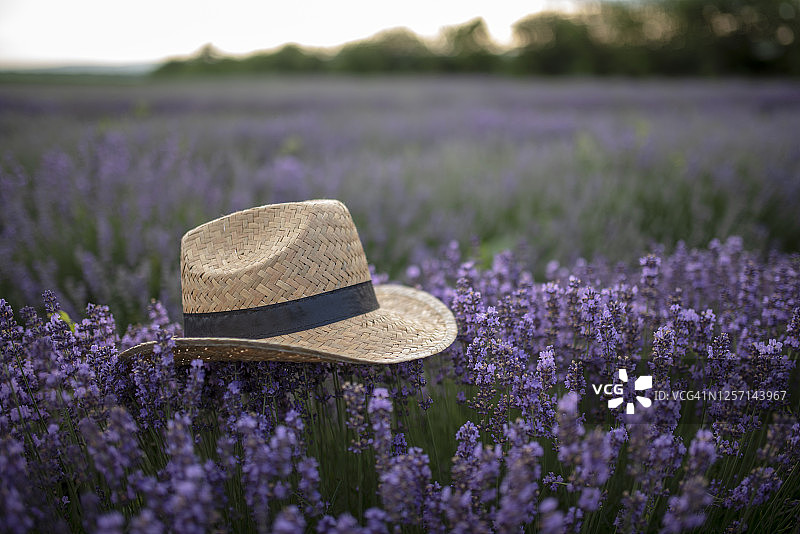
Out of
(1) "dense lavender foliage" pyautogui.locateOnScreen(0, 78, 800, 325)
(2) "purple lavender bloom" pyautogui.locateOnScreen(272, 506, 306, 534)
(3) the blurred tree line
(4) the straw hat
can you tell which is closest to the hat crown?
(4) the straw hat

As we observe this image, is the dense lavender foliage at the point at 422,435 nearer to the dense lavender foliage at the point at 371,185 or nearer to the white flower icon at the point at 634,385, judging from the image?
the white flower icon at the point at 634,385

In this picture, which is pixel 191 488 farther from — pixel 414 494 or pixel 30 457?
pixel 30 457

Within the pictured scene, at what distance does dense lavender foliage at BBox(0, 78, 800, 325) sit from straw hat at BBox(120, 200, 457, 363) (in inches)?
41.6

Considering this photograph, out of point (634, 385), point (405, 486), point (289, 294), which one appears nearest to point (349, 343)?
point (289, 294)

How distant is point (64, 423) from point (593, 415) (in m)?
1.70

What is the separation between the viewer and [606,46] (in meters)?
29.5

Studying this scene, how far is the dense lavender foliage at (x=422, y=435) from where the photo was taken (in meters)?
1.15

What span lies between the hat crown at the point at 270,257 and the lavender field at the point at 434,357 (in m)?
0.20

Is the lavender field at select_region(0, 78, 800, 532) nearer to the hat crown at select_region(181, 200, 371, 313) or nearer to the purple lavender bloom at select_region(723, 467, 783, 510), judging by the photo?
the purple lavender bloom at select_region(723, 467, 783, 510)

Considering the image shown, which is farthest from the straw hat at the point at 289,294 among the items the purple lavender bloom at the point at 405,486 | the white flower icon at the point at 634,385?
the white flower icon at the point at 634,385

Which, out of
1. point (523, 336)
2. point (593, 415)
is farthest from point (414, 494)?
point (593, 415)

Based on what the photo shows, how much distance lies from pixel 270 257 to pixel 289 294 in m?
0.13

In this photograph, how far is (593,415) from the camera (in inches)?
75.7

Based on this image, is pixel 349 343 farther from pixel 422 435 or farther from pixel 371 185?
pixel 371 185
